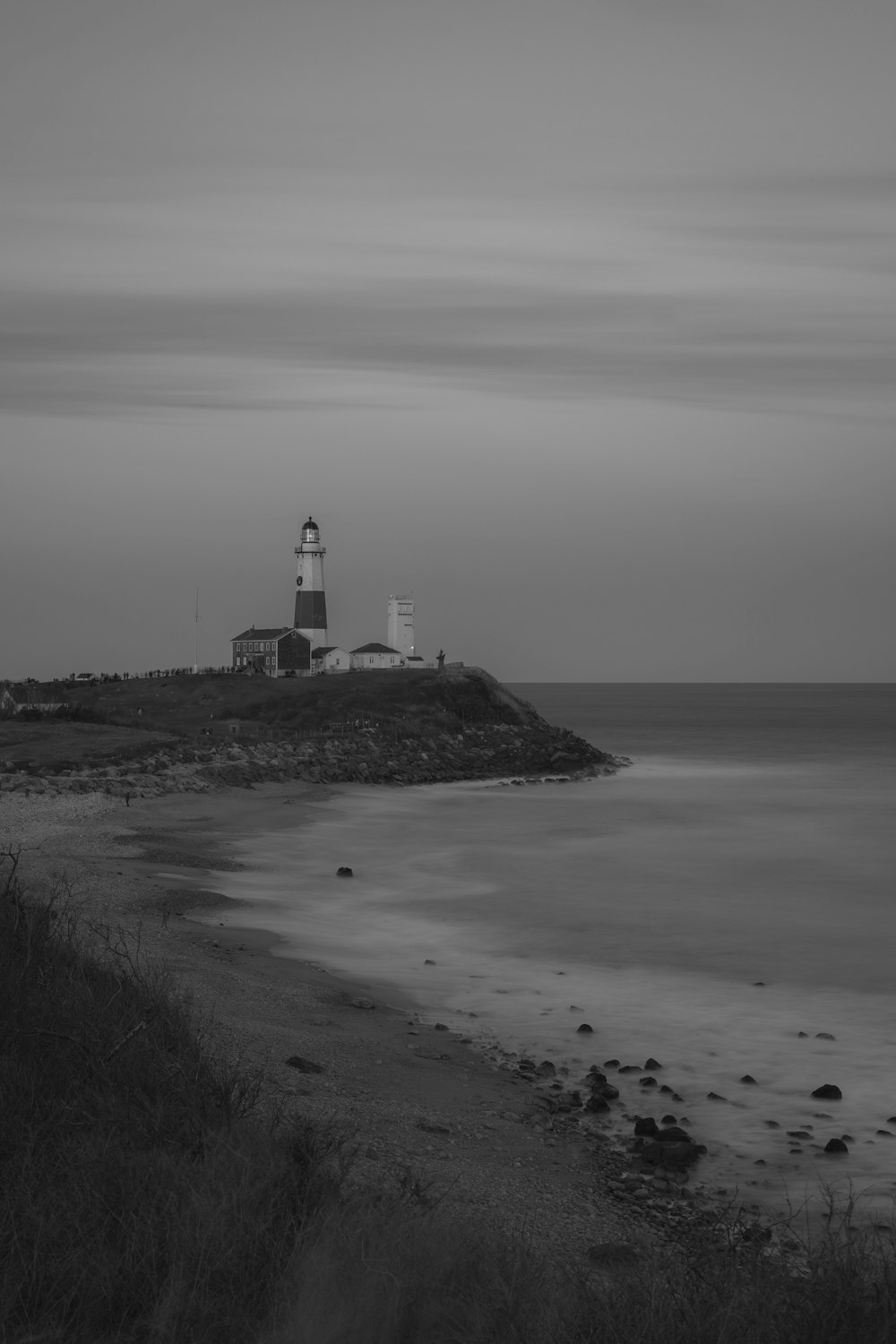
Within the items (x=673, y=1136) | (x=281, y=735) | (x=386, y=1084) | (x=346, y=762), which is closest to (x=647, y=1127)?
(x=673, y=1136)

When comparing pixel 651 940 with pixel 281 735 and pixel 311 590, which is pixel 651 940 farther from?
pixel 311 590

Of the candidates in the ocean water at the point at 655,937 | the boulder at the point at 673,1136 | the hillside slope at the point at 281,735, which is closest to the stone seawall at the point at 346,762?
the hillside slope at the point at 281,735

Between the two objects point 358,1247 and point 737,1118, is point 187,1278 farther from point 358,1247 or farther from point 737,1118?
point 737,1118

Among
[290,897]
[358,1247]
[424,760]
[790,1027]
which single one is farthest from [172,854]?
[424,760]

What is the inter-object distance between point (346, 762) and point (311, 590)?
104 ft

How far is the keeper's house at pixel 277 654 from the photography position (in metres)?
63.0

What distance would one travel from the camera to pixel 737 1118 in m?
7.84

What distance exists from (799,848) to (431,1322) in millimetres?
20925

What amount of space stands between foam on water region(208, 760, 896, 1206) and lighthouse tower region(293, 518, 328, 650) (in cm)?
3719

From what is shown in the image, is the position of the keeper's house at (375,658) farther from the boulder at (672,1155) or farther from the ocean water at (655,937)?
the boulder at (672,1155)

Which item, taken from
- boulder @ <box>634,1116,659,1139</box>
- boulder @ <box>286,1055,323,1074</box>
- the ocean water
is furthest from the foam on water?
boulder @ <box>286,1055,323,1074</box>

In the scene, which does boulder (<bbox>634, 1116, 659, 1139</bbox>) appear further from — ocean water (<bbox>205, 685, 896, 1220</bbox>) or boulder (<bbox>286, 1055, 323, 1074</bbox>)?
boulder (<bbox>286, 1055, 323, 1074</bbox>)

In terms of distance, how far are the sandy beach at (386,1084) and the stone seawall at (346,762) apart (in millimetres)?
9870

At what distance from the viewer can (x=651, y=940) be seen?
46.4 feet
